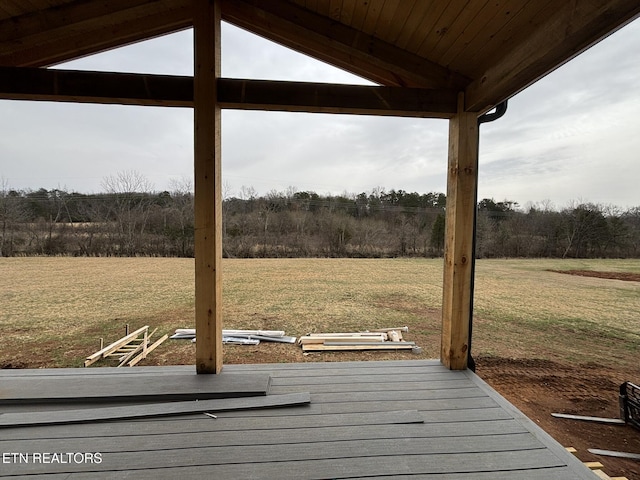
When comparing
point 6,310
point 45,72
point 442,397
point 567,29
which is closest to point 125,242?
point 6,310

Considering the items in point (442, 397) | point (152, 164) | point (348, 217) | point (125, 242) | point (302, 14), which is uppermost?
point (152, 164)

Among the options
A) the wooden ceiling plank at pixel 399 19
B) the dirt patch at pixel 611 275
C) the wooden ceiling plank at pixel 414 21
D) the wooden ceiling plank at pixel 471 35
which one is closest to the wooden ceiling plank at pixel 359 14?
the wooden ceiling plank at pixel 399 19

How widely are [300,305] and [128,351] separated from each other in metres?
3.91

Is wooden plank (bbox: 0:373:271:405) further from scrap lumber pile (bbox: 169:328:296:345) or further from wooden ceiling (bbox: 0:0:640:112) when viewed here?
scrap lumber pile (bbox: 169:328:296:345)

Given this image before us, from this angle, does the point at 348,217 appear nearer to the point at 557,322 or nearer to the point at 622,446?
the point at 557,322

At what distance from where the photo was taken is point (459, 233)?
2029 millimetres

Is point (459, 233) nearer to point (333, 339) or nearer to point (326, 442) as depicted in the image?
point (326, 442)

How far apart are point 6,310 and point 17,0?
7916 mm

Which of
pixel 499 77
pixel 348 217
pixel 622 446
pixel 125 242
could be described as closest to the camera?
pixel 499 77

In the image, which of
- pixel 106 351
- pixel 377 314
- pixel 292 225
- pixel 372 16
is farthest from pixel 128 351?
pixel 292 225

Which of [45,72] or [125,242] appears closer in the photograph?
[45,72]

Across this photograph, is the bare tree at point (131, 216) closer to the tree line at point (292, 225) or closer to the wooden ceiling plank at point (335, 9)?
the tree line at point (292, 225)

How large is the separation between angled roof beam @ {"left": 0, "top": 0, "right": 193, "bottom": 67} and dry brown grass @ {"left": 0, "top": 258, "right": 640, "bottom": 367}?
12.2 feet

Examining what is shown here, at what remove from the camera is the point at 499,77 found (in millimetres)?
1607
